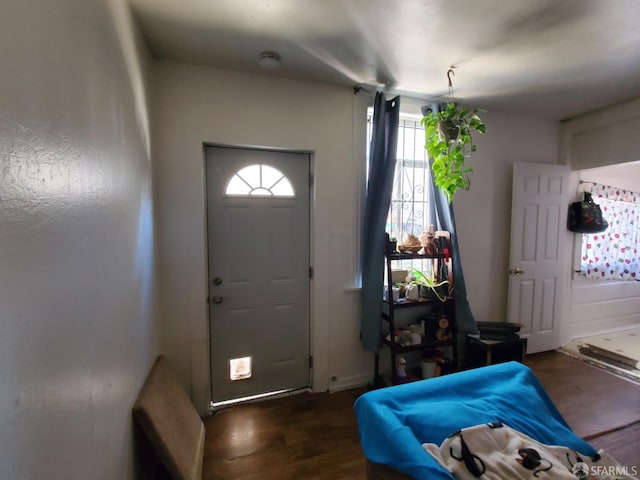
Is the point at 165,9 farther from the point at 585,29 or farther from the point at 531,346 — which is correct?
the point at 531,346

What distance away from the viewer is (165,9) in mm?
1571

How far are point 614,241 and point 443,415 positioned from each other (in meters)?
4.23

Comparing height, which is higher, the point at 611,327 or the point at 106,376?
the point at 106,376

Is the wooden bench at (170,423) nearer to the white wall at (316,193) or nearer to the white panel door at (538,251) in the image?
the white wall at (316,193)

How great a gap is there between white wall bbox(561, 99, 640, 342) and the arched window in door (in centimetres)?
322

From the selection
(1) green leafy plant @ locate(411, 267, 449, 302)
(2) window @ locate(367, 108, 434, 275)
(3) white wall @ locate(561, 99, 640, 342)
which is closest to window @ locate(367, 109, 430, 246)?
(2) window @ locate(367, 108, 434, 275)

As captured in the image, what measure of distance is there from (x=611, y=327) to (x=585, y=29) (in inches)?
154

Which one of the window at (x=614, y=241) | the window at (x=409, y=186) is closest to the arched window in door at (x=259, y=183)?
the window at (x=409, y=186)

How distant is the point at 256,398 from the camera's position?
241 centimetres

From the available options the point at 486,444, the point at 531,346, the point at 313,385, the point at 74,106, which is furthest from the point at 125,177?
the point at 531,346

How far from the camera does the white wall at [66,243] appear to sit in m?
0.60

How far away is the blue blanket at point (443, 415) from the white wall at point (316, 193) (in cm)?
118

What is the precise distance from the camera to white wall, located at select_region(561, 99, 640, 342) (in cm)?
286

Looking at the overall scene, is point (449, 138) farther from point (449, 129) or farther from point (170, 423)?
point (170, 423)
